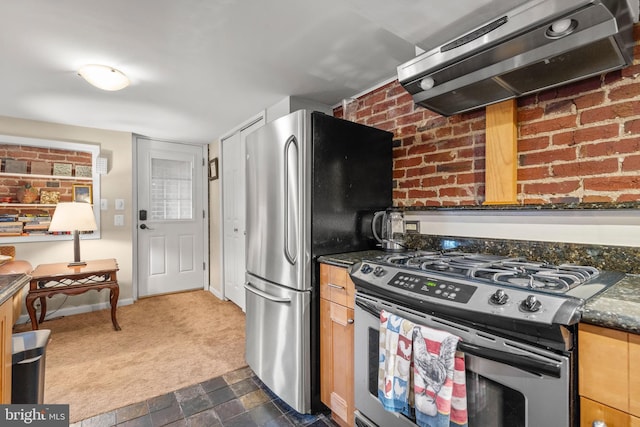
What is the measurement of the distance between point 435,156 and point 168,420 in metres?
2.25

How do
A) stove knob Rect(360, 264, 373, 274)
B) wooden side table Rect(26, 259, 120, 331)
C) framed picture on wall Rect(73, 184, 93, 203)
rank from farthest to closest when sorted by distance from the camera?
framed picture on wall Rect(73, 184, 93, 203), wooden side table Rect(26, 259, 120, 331), stove knob Rect(360, 264, 373, 274)

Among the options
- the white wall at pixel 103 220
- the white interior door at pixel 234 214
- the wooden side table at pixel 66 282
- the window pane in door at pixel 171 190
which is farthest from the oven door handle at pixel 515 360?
the window pane in door at pixel 171 190

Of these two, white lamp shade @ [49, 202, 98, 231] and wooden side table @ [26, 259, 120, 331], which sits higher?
white lamp shade @ [49, 202, 98, 231]

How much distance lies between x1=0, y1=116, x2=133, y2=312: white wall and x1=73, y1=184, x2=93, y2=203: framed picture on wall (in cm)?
13

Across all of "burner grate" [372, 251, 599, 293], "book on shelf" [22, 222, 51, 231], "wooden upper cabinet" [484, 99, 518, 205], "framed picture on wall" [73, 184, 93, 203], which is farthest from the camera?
"framed picture on wall" [73, 184, 93, 203]

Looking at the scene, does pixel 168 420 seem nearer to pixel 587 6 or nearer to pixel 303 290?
pixel 303 290

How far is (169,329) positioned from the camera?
3.01 metres

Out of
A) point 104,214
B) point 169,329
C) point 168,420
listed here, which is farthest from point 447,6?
point 104,214

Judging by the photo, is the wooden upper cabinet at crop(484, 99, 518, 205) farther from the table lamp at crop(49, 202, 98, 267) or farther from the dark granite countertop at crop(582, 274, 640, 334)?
the table lamp at crop(49, 202, 98, 267)

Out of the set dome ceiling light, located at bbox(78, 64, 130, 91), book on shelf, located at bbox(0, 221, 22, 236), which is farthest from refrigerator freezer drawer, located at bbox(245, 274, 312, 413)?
book on shelf, located at bbox(0, 221, 22, 236)

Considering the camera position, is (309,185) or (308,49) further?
(308,49)

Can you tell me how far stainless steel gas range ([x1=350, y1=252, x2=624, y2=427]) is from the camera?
81cm

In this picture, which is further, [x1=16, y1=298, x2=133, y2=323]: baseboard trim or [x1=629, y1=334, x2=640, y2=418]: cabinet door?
[x1=16, y1=298, x2=133, y2=323]: baseboard trim

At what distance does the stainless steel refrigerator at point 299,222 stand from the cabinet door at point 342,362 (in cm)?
14
